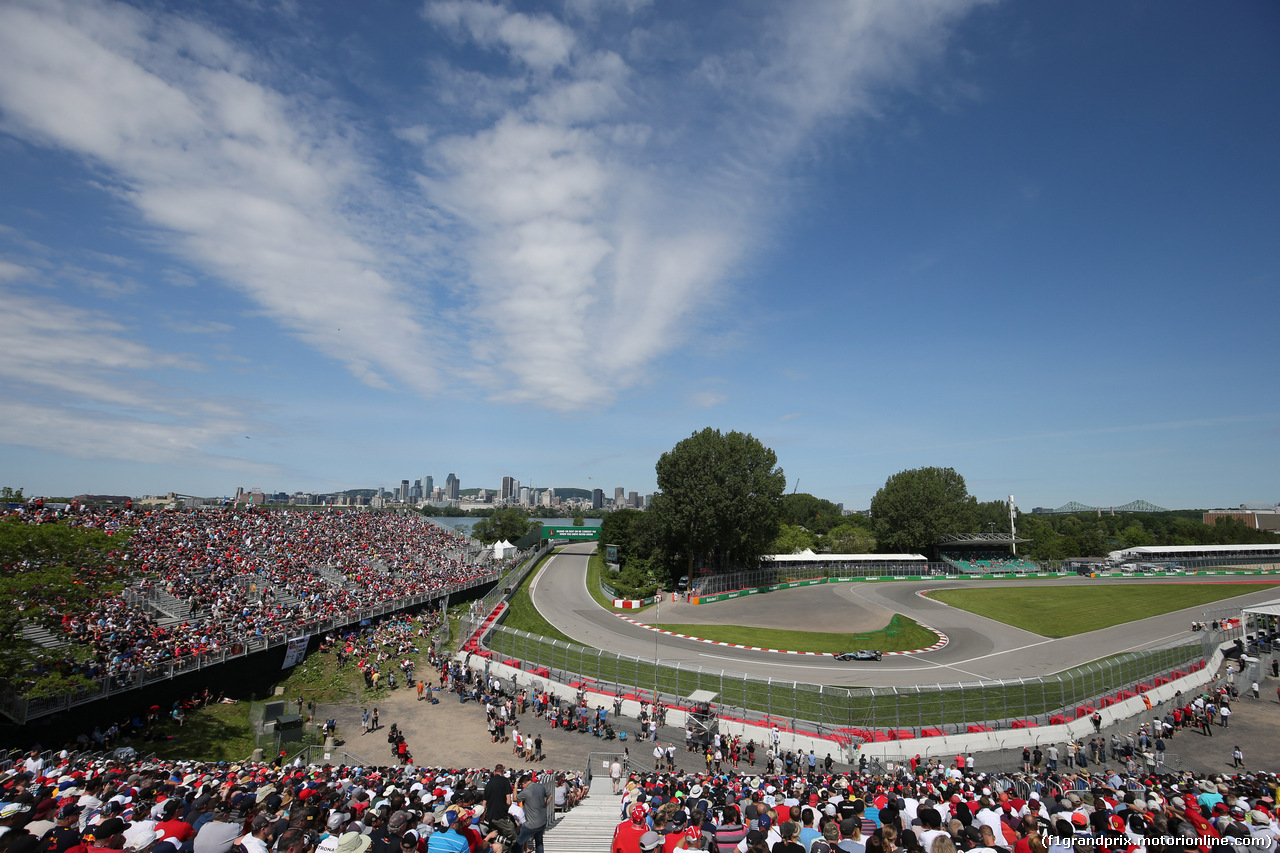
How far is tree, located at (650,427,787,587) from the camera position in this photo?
189ft

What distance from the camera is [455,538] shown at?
64750mm

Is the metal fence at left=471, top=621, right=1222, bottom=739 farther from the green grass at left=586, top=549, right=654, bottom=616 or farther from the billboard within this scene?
the green grass at left=586, top=549, right=654, bottom=616

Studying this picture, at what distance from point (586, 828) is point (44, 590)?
19.4 meters

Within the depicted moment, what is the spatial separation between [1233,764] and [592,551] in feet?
252

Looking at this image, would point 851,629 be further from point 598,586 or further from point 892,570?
point 892,570

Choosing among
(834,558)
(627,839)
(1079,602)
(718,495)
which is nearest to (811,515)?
(834,558)

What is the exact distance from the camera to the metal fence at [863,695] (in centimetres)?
2062

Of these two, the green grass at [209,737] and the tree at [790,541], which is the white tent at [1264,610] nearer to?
the tree at [790,541]

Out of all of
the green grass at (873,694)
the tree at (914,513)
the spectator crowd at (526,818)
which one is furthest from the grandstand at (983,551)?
the spectator crowd at (526,818)

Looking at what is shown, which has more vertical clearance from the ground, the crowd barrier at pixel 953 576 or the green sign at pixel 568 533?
the green sign at pixel 568 533

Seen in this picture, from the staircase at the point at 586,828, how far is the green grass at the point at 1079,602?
4081cm

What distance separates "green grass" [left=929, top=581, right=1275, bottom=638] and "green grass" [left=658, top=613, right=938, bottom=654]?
1035cm

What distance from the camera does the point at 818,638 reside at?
37.9 meters

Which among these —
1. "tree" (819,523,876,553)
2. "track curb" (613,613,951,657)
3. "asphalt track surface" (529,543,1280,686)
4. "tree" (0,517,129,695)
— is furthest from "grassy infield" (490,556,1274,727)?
"tree" (819,523,876,553)
